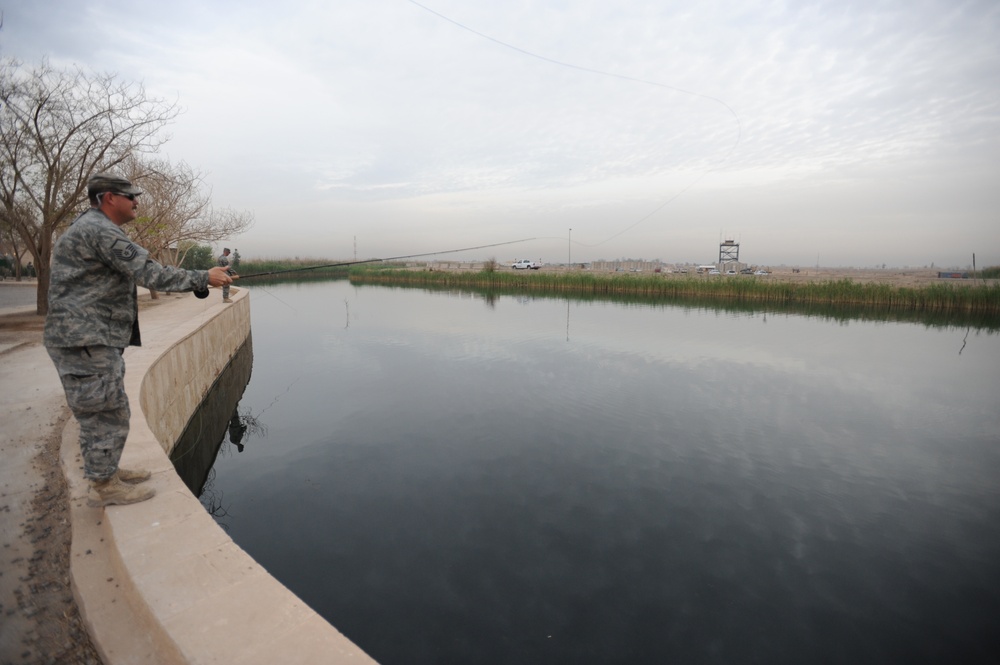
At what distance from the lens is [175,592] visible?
6.40 feet

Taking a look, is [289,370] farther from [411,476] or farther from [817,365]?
[817,365]

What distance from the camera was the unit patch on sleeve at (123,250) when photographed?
2.58 meters

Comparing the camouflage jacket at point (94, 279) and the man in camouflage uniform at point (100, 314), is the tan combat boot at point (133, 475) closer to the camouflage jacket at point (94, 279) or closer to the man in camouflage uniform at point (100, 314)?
the man in camouflage uniform at point (100, 314)

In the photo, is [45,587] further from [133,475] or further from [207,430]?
[207,430]

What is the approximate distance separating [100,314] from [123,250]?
392 mm

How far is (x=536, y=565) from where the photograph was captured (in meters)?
4.00

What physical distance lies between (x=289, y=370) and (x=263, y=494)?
6294mm

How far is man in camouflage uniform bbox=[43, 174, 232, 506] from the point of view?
256 cm

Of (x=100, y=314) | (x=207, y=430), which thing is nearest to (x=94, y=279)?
(x=100, y=314)

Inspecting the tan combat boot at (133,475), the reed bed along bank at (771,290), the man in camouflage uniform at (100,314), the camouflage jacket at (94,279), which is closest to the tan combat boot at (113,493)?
the man in camouflage uniform at (100,314)

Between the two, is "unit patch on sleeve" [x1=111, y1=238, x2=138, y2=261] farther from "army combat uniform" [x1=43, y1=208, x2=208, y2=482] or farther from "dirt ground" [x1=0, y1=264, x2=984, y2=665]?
"dirt ground" [x1=0, y1=264, x2=984, y2=665]

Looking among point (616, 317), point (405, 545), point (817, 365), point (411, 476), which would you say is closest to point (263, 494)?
point (411, 476)

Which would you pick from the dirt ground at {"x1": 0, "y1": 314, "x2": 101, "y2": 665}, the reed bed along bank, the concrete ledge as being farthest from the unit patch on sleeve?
the reed bed along bank

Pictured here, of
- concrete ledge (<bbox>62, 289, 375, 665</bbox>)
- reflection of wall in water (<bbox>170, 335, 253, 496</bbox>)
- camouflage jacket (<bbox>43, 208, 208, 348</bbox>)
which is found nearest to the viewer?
concrete ledge (<bbox>62, 289, 375, 665</bbox>)
